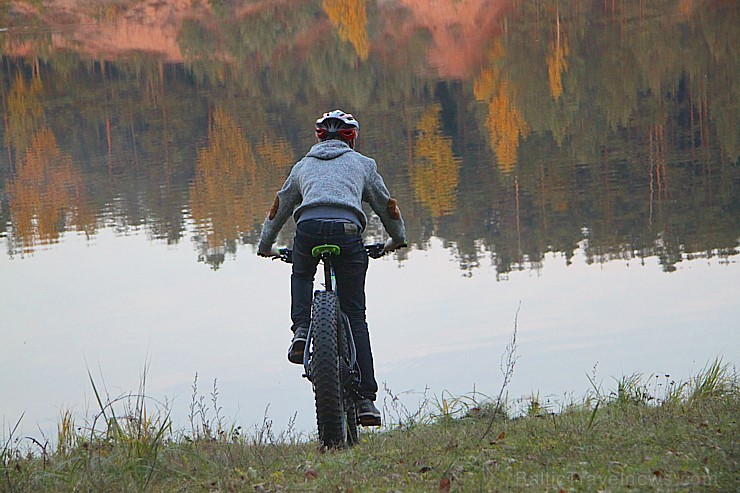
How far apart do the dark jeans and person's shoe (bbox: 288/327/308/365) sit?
0.05m

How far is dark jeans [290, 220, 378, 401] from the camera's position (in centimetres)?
612

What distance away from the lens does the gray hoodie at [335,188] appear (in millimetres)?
6062

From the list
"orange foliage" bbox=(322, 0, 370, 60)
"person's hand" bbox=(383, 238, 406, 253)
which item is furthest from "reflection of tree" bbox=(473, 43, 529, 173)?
"person's hand" bbox=(383, 238, 406, 253)

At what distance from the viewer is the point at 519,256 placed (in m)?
13.9

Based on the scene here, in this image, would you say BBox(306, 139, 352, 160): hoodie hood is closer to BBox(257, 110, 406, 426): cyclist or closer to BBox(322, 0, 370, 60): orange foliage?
BBox(257, 110, 406, 426): cyclist

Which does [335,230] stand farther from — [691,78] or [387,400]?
[691,78]

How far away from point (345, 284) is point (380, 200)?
0.52 metres

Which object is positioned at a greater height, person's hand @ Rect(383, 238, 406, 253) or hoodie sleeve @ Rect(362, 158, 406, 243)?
hoodie sleeve @ Rect(362, 158, 406, 243)

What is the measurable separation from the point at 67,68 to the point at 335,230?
49945mm

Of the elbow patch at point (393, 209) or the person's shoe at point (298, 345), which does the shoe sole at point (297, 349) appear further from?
the elbow patch at point (393, 209)

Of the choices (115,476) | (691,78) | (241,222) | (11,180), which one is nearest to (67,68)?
(11,180)

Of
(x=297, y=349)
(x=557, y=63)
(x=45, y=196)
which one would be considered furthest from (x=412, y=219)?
(x=557, y=63)

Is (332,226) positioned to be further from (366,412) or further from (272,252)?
(366,412)

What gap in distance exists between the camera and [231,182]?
22.5 metres
